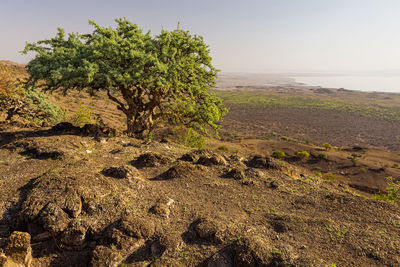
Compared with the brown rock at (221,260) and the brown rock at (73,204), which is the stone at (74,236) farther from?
the brown rock at (221,260)

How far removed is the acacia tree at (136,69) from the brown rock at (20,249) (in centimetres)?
818

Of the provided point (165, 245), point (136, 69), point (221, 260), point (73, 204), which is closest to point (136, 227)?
point (165, 245)

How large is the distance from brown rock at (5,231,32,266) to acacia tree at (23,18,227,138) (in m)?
8.18

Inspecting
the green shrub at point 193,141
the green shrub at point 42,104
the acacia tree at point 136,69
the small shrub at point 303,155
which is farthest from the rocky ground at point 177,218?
the small shrub at point 303,155

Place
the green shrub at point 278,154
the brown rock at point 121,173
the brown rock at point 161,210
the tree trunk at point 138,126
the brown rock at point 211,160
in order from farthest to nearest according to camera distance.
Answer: the green shrub at point 278,154, the tree trunk at point 138,126, the brown rock at point 211,160, the brown rock at point 121,173, the brown rock at point 161,210

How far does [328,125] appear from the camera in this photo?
215 feet

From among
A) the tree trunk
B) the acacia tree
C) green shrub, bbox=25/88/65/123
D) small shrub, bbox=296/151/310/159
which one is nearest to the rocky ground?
the acacia tree

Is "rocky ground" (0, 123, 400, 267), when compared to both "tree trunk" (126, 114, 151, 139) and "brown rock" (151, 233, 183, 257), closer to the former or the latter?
"brown rock" (151, 233, 183, 257)

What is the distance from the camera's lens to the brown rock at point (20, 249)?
199 inches

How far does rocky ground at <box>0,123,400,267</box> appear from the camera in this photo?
17.3ft

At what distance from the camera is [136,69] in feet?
41.3

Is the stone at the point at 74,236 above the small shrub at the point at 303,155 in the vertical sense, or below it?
above

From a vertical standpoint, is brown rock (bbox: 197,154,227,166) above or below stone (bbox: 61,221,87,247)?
above

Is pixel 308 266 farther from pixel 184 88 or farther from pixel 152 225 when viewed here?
pixel 184 88
